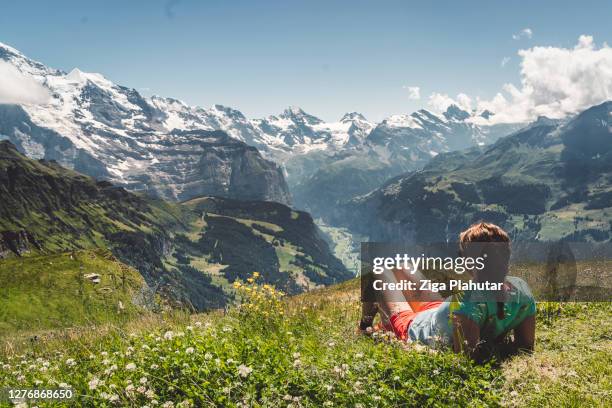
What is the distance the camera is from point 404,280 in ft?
25.9

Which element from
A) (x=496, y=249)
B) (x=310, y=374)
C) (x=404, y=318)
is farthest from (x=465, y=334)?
(x=310, y=374)

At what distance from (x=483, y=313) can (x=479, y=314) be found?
0.10m

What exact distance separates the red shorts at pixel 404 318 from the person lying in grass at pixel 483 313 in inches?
1.0

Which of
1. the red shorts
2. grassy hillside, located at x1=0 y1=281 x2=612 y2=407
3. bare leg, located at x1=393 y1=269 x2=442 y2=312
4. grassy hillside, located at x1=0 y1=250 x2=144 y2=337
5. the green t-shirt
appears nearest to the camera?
grassy hillside, located at x1=0 y1=281 x2=612 y2=407

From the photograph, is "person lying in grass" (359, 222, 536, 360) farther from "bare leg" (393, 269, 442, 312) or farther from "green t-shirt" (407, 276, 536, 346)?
"bare leg" (393, 269, 442, 312)

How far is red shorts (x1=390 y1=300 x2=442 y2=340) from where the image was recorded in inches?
285

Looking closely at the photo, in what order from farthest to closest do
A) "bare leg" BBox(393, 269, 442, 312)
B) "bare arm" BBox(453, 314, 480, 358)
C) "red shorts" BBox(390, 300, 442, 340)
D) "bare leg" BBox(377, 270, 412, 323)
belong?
"bare leg" BBox(393, 269, 442, 312) → "bare leg" BBox(377, 270, 412, 323) → "red shorts" BBox(390, 300, 442, 340) → "bare arm" BBox(453, 314, 480, 358)

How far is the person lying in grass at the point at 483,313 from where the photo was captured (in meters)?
5.97

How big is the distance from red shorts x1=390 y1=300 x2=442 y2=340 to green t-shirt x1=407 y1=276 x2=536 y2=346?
0.21m

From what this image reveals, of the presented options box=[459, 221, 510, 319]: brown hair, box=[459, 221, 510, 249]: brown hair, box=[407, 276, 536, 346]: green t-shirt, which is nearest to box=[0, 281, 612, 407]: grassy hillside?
box=[407, 276, 536, 346]: green t-shirt

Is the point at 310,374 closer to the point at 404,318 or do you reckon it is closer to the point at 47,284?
the point at 404,318

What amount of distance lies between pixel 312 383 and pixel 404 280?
365 centimetres

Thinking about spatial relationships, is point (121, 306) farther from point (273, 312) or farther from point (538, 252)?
point (538, 252)

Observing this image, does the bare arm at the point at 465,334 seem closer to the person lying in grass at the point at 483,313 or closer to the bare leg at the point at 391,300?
the person lying in grass at the point at 483,313
